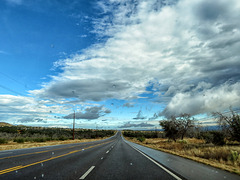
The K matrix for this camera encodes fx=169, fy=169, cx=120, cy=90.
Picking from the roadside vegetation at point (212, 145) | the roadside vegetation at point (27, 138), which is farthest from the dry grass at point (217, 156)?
the roadside vegetation at point (27, 138)

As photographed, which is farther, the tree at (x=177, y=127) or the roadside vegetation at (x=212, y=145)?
the tree at (x=177, y=127)

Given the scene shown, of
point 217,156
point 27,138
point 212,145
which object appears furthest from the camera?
point 27,138

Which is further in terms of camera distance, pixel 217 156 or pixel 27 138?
pixel 27 138

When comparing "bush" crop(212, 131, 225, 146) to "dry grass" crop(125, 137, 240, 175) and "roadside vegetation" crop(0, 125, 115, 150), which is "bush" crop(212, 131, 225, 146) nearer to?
"dry grass" crop(125, 137, 240, 175)

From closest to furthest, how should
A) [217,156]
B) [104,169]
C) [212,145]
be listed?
1. [104,169]
2. [217,156]
3. [212,145]

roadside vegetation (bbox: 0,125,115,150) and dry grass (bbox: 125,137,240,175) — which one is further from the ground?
roadside vegetation (bbox: 0,125,115,150)

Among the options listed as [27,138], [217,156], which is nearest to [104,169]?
[217,156]

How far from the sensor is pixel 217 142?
3003 centimetres

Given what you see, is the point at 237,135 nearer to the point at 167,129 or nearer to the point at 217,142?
the point at 217,142

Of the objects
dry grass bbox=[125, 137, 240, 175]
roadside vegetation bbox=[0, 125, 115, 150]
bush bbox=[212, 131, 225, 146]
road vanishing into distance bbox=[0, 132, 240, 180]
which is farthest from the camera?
bush bbox=[212, 131, 225, 146]

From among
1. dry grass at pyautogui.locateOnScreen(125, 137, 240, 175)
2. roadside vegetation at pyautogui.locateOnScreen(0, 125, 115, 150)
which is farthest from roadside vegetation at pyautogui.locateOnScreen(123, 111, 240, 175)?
roadside vegetation at pyautogui.locateOnScreen(0, 125, 115, 150)

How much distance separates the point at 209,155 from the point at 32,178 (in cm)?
1341

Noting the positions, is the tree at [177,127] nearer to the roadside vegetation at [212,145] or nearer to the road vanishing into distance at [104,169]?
the roadside vegetation at [212,145]

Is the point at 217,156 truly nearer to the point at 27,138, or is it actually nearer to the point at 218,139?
the point at 218,139
